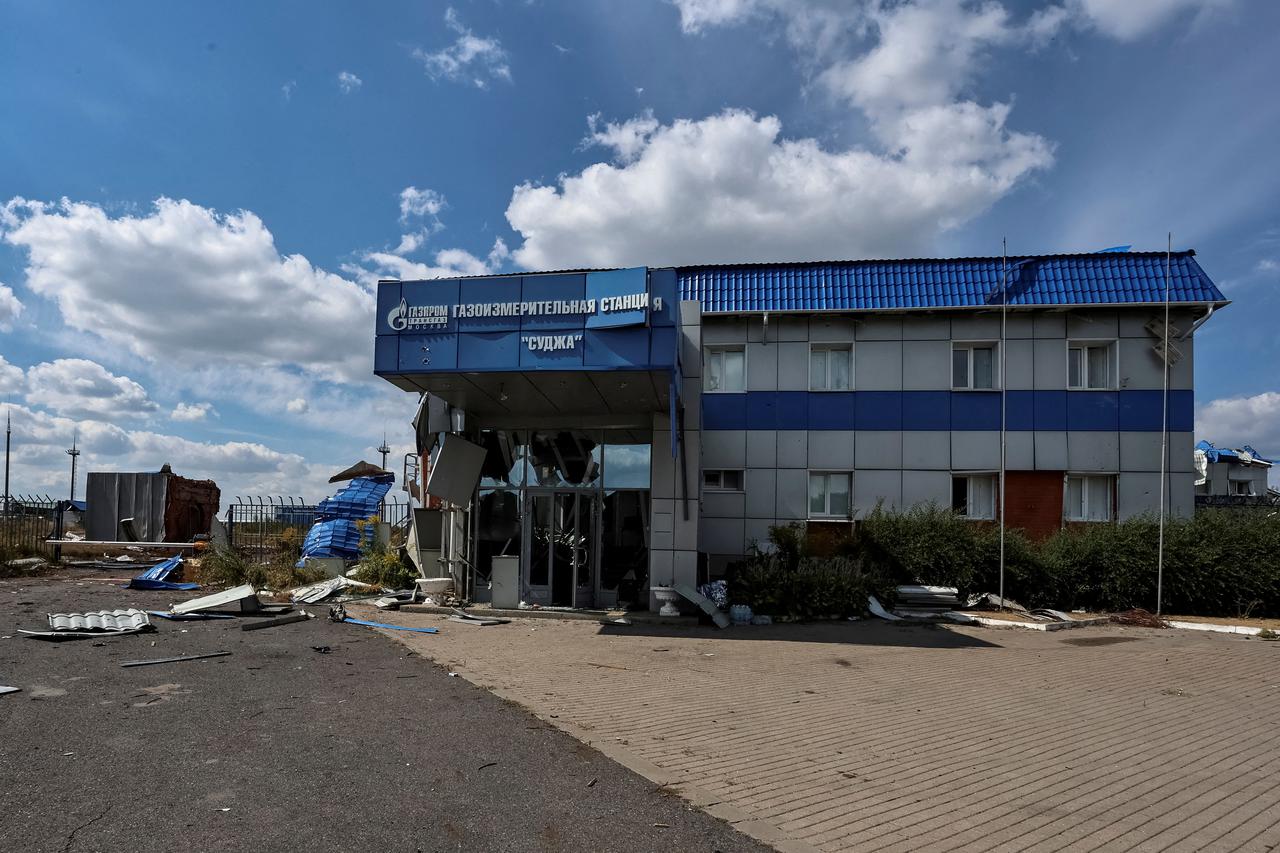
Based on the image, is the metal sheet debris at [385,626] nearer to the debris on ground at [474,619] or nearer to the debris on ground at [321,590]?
the debris on ground at [474,619]

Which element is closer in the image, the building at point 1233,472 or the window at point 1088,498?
the window at point 1088,498

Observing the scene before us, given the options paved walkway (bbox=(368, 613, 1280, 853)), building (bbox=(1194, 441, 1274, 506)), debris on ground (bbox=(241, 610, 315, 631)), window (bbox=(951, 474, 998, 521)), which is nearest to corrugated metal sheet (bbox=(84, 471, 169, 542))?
debris on ground (bbox=(241, 610, 315, 631))

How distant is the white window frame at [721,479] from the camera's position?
19.4 metres

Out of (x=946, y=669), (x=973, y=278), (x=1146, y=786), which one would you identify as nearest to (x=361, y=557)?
(x=946, y=669)

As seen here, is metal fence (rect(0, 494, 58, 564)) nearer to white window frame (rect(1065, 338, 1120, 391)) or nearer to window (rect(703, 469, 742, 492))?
window (rect(703, 469, 742, 492))

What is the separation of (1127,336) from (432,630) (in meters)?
16.1

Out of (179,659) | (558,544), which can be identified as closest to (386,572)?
(558,544)

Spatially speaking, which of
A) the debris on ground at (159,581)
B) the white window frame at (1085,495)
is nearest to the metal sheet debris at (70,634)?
the debris on ground at (159,581)

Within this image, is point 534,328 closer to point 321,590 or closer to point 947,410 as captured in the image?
point 321,590

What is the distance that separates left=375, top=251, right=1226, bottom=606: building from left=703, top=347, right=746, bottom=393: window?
0.05m

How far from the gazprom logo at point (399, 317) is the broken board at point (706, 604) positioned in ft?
21.3

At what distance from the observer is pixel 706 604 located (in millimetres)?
14117

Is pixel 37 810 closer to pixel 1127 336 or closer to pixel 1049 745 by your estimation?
pixel 1049 745

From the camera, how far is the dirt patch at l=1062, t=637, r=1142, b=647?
12.5m
